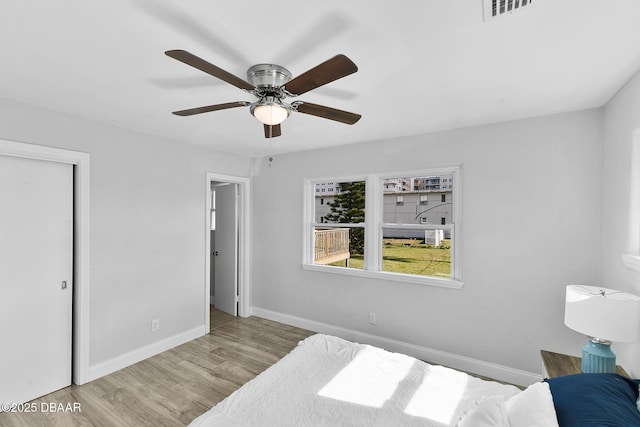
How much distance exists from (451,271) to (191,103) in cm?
301

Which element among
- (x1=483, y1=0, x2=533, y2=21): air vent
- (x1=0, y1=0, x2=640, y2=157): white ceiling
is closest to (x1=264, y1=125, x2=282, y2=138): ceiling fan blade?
(x1=0, y1=0, x2=640, y2=157): white ceiling

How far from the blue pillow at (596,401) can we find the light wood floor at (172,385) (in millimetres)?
2406

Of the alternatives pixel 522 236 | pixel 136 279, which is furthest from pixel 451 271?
pixel 136 279

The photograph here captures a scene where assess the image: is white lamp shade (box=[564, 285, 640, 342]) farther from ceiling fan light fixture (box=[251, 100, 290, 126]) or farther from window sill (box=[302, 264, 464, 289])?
ceiling fan light fixture (box=[251, 100, 290, 126])

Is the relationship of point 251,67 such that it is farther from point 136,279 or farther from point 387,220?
point 136,279

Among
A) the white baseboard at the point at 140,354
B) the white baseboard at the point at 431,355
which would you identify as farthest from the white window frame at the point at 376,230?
the white baseboard at the point at 140,354

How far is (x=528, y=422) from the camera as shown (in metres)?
1.20

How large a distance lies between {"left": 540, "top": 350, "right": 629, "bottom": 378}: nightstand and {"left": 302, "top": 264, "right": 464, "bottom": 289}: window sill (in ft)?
3.06

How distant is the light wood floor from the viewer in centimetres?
227

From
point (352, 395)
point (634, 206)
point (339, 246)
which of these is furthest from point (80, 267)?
point (634, 206)

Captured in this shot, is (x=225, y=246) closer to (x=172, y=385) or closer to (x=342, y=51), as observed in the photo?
(x=172, y=385)

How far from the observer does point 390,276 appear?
3.40m

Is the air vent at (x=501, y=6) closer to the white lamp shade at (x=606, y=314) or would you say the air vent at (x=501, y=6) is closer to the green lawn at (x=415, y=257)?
the white lamp shade at (x=606, y=314)

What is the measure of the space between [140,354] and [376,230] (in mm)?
A: 3004
